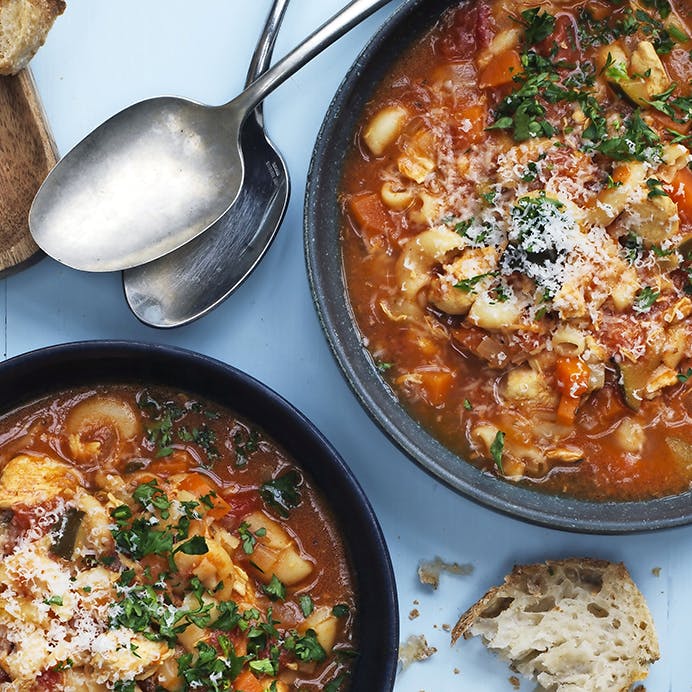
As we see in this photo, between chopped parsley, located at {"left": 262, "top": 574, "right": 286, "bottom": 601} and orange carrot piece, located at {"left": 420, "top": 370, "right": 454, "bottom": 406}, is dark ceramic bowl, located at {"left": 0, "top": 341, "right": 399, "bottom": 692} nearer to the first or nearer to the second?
chopped parsley, located at {"left": 262, "top": 574, "right": 286, "bottom": 601}

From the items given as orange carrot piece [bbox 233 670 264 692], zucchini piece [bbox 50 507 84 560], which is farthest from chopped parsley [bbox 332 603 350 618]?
zucchini piece [bbox 50 507 84 560]

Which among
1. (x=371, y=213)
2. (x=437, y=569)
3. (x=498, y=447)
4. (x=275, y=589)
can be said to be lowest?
(x=437, y=569)

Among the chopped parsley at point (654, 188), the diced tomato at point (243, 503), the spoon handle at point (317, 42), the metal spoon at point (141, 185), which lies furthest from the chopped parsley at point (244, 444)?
the chopped parsley at point (654, 188)

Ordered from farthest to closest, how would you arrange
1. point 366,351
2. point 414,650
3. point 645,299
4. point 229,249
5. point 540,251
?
point 414,650, point 229,249, point 366,351, point 645,299, point 540,251

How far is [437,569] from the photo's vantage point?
4.00m

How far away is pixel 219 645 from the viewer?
11.7ft

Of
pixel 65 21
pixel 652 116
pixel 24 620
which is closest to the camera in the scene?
pixel 24 620

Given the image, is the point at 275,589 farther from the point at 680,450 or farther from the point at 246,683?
the point at 680,450

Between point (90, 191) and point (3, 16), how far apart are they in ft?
2.31

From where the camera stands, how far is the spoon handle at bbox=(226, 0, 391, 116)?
11.8ft

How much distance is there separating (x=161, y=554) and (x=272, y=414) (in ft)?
2.14

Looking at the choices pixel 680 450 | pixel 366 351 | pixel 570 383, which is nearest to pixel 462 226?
pixel 366 351

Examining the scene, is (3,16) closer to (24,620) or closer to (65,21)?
(65,21)

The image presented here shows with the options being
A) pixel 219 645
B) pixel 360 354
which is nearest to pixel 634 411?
pixel 360 354
